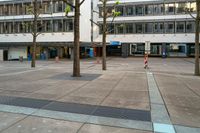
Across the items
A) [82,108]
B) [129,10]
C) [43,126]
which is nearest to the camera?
[43,126]

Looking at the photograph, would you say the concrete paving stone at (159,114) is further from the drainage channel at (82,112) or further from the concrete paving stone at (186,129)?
the concrete paving stone at (186,129)

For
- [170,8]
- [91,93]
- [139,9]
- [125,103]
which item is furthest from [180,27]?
[125,103]

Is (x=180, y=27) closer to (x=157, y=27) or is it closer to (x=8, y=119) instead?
(x=157, y=27)

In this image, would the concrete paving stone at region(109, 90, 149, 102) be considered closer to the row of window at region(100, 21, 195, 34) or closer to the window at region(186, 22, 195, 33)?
the row of window at region(100, 21, 195, 34)

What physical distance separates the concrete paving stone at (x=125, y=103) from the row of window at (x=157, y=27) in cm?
3513

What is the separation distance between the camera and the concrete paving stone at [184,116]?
564cm

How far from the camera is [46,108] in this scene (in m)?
6.71

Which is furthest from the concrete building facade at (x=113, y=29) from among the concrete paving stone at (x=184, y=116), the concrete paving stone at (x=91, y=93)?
the concrete paving stone at (x=184, y=116)

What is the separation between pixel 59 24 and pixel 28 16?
704 centimetres

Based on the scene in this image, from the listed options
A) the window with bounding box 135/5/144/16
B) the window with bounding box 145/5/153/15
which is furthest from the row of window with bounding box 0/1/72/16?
the window with bounding box 145/5/153/15

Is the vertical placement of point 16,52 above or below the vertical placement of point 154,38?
below

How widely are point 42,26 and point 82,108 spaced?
1241 inches

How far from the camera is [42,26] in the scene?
3603 centimetres

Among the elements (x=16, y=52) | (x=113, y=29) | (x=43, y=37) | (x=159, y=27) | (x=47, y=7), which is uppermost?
(x=47, y=7)
